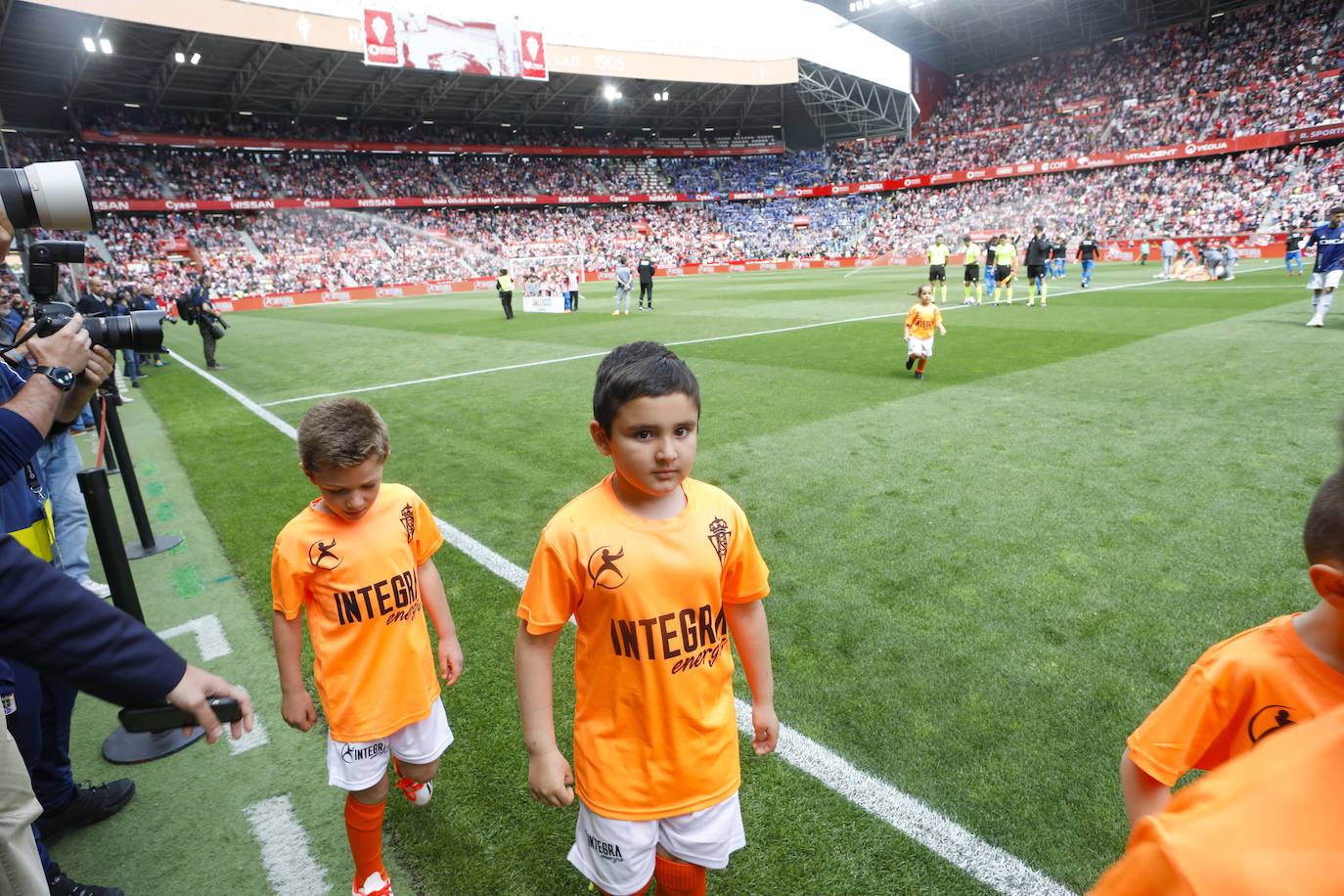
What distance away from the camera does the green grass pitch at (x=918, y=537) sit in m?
2.89

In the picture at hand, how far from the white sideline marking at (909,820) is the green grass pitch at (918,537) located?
6 cm

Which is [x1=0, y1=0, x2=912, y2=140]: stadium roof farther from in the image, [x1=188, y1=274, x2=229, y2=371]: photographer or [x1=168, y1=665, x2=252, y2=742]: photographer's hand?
[x1=168, y1=665, x2=252, y2=742]: photographer's hand

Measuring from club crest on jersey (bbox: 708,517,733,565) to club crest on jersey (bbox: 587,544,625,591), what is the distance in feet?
0.92

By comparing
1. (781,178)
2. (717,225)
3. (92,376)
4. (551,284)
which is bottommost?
(92,376)

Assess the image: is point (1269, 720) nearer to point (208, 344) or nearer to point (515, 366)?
point (515, 366)

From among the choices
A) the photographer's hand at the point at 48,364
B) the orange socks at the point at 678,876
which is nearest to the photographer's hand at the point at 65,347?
the photographer's hand at the point at 48,364

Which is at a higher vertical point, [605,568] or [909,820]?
[605,568]

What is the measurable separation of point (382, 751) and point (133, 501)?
4.44m

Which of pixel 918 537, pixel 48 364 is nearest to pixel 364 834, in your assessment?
pixel 48 364

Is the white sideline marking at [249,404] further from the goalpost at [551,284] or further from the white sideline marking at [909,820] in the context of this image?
the goalpost at [551,284]

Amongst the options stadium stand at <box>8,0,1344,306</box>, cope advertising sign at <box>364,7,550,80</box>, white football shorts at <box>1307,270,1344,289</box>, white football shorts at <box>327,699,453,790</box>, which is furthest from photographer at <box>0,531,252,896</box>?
stadium stand at <box>8,0,1344,306</box>

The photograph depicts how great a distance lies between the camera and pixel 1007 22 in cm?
4947

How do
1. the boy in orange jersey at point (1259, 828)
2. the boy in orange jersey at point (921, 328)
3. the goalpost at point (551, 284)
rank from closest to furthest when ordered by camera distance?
1. the boy in orange jersey at point (1259, 828)
2. the boy in orange jersey at point (921, 328)
3. the goalpost at point (551, 284)

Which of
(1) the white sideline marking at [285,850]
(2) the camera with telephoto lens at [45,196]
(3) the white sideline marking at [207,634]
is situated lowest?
(1) the white sideline marking at [285,850]
